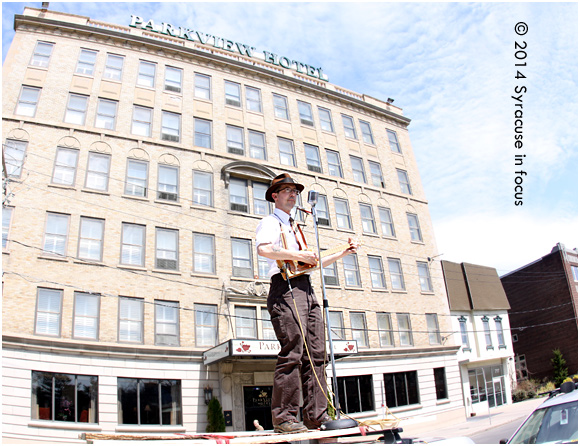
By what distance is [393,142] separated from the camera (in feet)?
113

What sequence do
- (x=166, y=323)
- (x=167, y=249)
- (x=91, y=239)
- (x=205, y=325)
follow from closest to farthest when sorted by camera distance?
(x=91, y=239)
(x=166, y=323)
(x=205, y=325)
(x=167, y=249)

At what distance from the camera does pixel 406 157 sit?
112 feet

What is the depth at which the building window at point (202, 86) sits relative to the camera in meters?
27.1

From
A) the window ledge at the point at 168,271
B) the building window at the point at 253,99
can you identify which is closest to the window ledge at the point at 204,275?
the window ledge at the point at 168,271

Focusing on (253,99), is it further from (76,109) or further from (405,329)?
(405,329)

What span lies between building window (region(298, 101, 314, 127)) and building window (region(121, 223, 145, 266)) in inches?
520

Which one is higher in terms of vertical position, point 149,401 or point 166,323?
point 166,323

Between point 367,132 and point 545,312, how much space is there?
912 inches

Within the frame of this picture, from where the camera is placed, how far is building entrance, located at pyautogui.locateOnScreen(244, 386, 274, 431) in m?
21.2

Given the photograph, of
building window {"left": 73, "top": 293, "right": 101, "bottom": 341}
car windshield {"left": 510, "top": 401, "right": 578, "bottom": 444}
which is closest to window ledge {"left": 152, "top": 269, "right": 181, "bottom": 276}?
building window {"left": 73, "top": 293, "right": 101, "bottom": 341}

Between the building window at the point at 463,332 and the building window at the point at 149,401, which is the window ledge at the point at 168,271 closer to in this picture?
the building window at the point at 149,401

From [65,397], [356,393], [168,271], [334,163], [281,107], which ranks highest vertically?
[281,107]

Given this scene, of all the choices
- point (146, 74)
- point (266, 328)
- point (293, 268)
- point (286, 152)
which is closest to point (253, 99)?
point (286, 152)

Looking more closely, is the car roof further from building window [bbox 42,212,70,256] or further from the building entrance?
building window [bbox 42,212,70,256]
